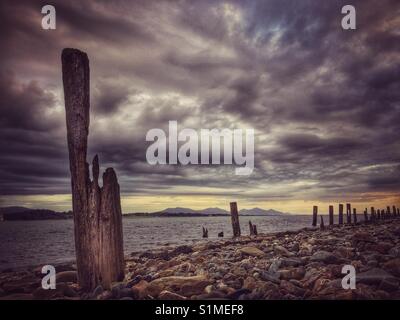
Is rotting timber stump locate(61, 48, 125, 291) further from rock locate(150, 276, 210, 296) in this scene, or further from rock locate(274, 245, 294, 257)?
rock locate(274, 245, 294, 257)

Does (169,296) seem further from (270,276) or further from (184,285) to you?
(270,276)

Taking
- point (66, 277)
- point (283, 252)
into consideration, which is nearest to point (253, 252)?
point (283, 252)

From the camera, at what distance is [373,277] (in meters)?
5.75

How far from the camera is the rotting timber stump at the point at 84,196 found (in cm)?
602

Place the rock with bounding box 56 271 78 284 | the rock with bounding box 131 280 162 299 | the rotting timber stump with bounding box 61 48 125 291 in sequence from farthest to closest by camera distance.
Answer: the rock with bounding box 56 271 78 284, the rotting timber stump with bounding box 61 48 125 291, the rock with bounding box 131 280 162 299

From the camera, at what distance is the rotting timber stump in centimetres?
602

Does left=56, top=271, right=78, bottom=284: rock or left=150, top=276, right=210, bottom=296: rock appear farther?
left=56, top=271, right=78, bottom=284: rock

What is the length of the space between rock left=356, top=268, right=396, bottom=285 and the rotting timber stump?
4846 mm

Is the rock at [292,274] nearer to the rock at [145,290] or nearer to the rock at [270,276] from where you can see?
the rock at [270,276]

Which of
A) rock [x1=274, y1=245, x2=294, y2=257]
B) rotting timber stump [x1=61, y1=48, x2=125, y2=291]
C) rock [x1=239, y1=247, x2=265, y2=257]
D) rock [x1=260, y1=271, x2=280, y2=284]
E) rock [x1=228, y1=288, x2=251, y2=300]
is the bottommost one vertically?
rock [x1=239, y1=247, x2=265, y2=257]

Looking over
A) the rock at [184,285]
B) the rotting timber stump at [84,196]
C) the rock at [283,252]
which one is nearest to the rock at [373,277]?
the rock at [184,285]

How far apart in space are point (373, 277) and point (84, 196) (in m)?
5.71

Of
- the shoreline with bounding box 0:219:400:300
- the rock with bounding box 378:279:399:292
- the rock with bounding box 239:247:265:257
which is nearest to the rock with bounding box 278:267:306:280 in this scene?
the shoreline with bounding box 0:219:400:300
